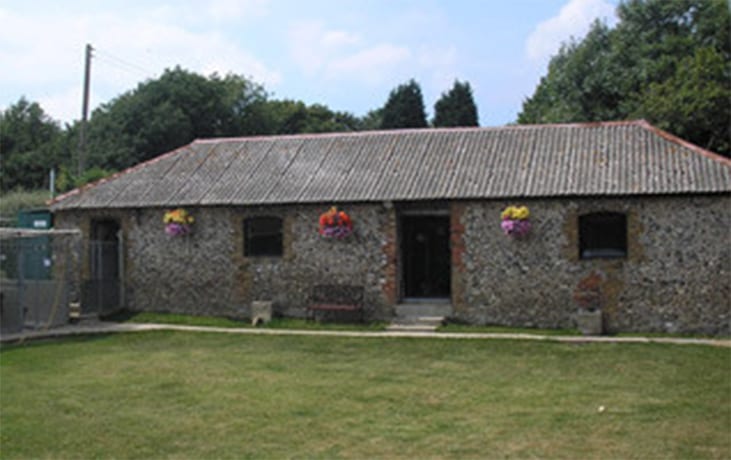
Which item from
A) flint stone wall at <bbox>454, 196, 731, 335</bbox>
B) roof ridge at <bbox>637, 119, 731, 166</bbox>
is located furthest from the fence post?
roof ridge at <bbox>637, 119, 731, 166</bbox>

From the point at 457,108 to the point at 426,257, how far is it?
97.9ft

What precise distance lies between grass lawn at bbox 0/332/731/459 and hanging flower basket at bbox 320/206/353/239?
3.12 metres

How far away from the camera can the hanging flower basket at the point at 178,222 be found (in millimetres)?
20656

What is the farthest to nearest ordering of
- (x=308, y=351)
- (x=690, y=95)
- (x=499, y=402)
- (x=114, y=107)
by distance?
1. (x=114, y=107)
2. (x=690, y=95)
3. (x=308, y=351)
4. (x=499, y=402)

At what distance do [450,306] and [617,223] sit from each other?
415 cm

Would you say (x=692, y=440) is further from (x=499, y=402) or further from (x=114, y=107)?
(x=114, y=107)

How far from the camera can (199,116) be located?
4578cm

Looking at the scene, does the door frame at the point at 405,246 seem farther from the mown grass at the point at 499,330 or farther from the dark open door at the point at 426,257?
the mown grass at the point at 499,330

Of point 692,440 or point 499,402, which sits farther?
point 499,402

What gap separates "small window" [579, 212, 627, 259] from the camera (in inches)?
715

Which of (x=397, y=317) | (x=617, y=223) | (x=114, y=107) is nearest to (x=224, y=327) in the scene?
(x=397, y=317)

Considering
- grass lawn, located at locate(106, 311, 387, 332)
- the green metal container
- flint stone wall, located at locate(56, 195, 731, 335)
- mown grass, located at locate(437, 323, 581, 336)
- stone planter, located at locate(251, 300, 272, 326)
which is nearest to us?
flint stone wall, located at locate(56, 195, 731, 335)

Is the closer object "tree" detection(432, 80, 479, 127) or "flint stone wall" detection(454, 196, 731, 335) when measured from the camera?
"flint stone wall" detection(454, 196, 731, 335)

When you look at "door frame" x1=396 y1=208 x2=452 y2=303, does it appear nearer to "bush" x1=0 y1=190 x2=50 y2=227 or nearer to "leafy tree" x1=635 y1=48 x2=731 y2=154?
"leafy tree" x1=635 y1=48 x2=731 y2=154
